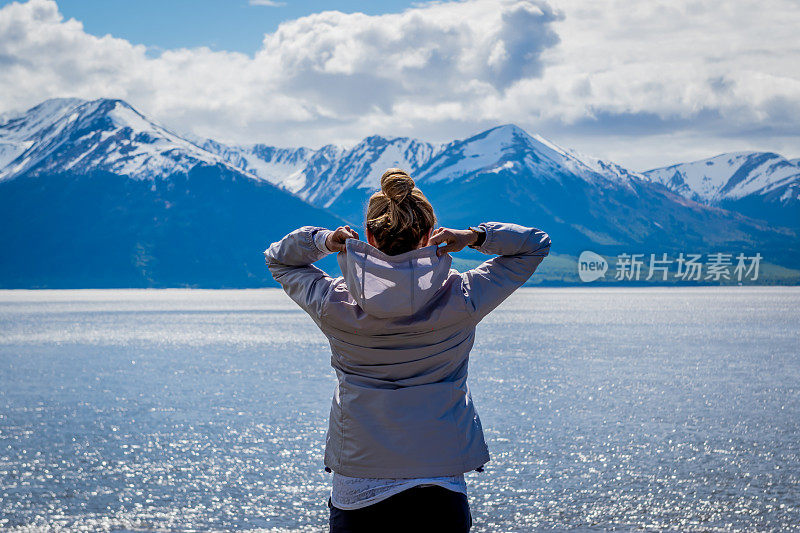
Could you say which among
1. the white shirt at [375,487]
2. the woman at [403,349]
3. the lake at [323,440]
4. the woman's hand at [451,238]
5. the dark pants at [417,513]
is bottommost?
the lake at [323,440]

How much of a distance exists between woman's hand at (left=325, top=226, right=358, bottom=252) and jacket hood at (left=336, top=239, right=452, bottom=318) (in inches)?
6.0

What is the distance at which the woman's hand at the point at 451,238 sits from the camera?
15.5ft

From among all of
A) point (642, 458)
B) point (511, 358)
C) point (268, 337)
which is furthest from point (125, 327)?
point (642, 458)

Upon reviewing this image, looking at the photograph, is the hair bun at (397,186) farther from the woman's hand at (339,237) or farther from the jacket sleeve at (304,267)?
the jacket sleeve at (304,267)

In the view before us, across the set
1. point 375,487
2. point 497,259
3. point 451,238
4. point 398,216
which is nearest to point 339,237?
point 398,216

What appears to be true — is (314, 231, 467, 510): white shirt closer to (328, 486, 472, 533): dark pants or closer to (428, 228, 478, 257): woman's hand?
(328, 486, 472, 533): dark pants

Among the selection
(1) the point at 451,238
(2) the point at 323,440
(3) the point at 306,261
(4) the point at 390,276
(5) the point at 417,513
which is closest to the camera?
(4) the point at 390,276

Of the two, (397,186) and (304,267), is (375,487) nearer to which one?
(304,267)

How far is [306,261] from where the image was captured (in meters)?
5.10

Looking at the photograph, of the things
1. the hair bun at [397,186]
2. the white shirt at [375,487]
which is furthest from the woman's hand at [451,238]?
the white shirt at [375,487]

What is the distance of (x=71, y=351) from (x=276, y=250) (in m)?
95.8

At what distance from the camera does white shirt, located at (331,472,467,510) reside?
473 centimetres

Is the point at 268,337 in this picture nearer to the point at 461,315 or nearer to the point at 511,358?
the point at 511,358

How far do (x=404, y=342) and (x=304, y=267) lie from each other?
0.79 meters
